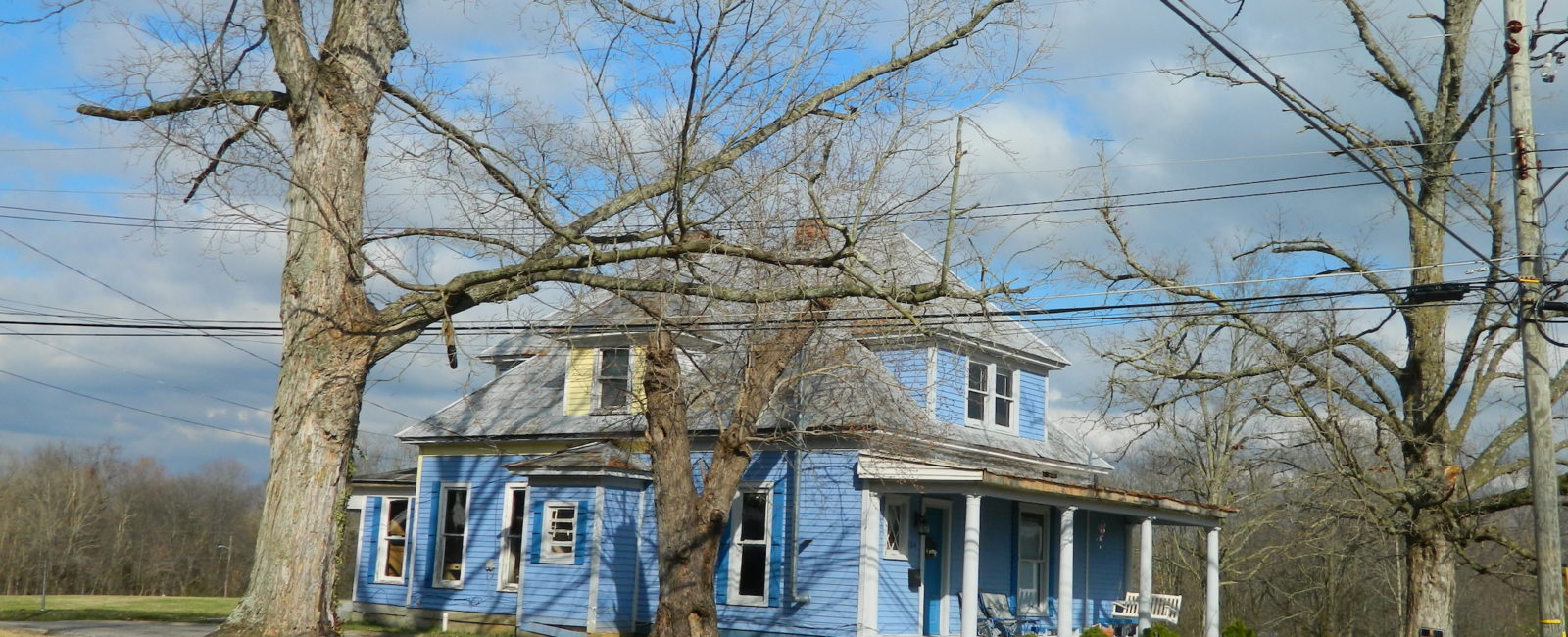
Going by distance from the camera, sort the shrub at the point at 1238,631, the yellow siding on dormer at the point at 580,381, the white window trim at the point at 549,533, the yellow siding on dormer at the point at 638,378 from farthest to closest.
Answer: the yellow siding on dormer at the point at 580,381
the white window trim at the point at 549,533
the shrub at the point at 1238,631
the yellow siding on dormer at the point at 638,378

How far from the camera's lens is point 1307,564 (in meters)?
43.0

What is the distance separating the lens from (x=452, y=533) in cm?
2377

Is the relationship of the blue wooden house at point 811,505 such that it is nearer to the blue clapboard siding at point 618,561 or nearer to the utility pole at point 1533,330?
the blue clapboard siding at point 618,561

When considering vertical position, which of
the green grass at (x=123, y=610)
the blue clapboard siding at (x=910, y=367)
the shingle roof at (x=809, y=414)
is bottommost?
the green grass at (x=123, y=610)

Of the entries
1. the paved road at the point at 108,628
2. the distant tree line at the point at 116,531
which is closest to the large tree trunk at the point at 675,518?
the paved road at the point at 108,628

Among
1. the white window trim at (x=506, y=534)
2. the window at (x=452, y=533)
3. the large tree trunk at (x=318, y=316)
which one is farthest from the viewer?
the window at (x=452, y=533)

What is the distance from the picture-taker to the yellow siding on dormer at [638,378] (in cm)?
1843

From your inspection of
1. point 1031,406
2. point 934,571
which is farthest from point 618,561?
point 1031,406

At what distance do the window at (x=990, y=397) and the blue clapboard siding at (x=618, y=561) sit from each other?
20.7 ft

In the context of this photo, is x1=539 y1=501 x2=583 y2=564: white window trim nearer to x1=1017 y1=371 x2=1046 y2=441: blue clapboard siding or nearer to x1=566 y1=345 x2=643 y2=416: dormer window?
x1=566 y1=345 x2=643 y2=416: dormer window

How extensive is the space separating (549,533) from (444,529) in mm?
3520

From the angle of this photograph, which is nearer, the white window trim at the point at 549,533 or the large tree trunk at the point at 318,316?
the large tree trunk at the point at 318,316

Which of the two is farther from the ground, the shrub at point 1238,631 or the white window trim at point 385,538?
the white window trim at point 385,538

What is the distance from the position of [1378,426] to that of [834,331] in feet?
24.7
